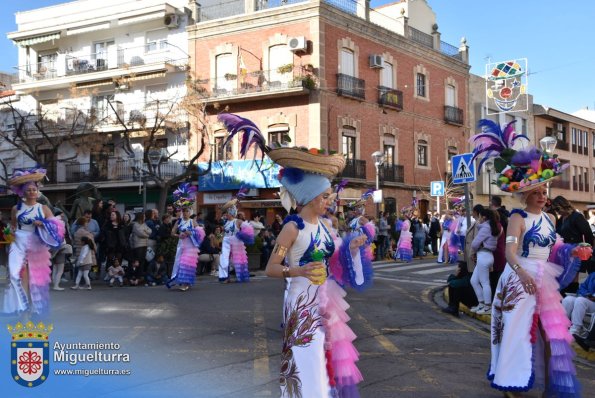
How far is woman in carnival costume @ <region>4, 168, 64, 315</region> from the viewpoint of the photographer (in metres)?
8.23

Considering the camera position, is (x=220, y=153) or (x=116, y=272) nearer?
(x=116, y=272)

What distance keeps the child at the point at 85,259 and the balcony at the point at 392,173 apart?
68.8ft

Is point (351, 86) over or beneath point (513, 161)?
over

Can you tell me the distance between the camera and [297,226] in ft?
14.7

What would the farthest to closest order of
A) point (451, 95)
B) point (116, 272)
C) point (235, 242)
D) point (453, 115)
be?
1. point (451, 95)
2. point (453, 115)
3. point (235, 242)
4. point (116, 272)

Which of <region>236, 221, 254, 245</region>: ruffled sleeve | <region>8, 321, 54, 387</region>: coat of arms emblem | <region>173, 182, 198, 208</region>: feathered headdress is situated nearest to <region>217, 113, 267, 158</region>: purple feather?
<region>8, 321, 54, 387</region>: coat of arms emblem

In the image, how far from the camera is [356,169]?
101ft

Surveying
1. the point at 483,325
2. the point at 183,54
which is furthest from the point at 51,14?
the point at 483,325

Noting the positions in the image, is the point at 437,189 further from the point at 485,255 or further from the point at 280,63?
the point at 485,255

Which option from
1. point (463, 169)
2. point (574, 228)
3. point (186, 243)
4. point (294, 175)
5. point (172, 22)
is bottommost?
point (186, 243)

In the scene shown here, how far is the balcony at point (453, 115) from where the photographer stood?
1474 inches

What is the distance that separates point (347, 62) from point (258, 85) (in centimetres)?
476

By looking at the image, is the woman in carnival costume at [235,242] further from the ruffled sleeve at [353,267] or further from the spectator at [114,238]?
the ruffled sleeve at [353,267]

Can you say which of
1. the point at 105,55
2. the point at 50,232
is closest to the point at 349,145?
the point at 105,55
